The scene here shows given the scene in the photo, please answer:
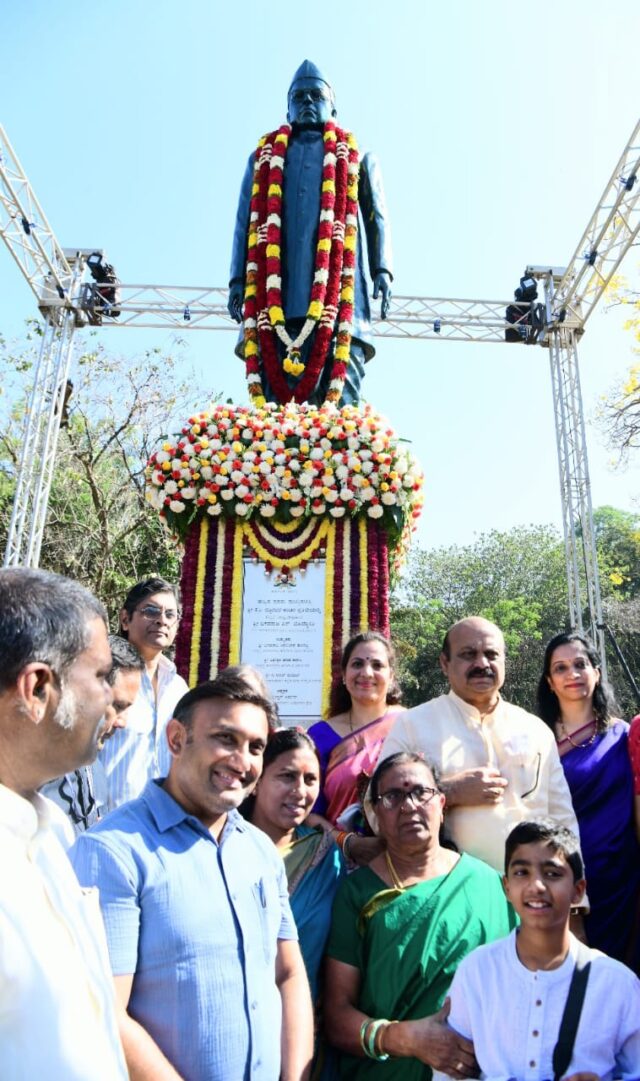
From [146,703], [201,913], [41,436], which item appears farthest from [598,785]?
[41,436]

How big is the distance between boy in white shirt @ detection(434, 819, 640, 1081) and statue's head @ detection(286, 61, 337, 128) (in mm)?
6194

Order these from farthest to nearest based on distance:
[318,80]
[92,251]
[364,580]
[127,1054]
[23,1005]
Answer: [92,251], [318,80], [364,580], [127,1054], [23,1005]

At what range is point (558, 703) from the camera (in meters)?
3.64

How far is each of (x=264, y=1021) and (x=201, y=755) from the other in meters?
0.53

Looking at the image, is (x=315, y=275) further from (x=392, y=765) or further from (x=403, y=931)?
(x=403, y=931)

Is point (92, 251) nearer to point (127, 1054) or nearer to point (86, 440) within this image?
point (86, 440)

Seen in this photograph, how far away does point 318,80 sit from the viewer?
6988 mm

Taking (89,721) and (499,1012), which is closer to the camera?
(89,721)

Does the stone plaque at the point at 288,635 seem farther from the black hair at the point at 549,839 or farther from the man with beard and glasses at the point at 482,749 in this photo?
the black hair at the point at 549,839

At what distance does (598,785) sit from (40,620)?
8.64ft

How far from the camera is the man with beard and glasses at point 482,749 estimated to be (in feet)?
9.43

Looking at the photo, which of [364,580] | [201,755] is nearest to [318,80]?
[364,580]

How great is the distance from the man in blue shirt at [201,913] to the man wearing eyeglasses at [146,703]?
4.54 feet

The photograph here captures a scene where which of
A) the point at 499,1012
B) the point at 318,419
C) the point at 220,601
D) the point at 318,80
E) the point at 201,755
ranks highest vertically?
the point at 318,80
